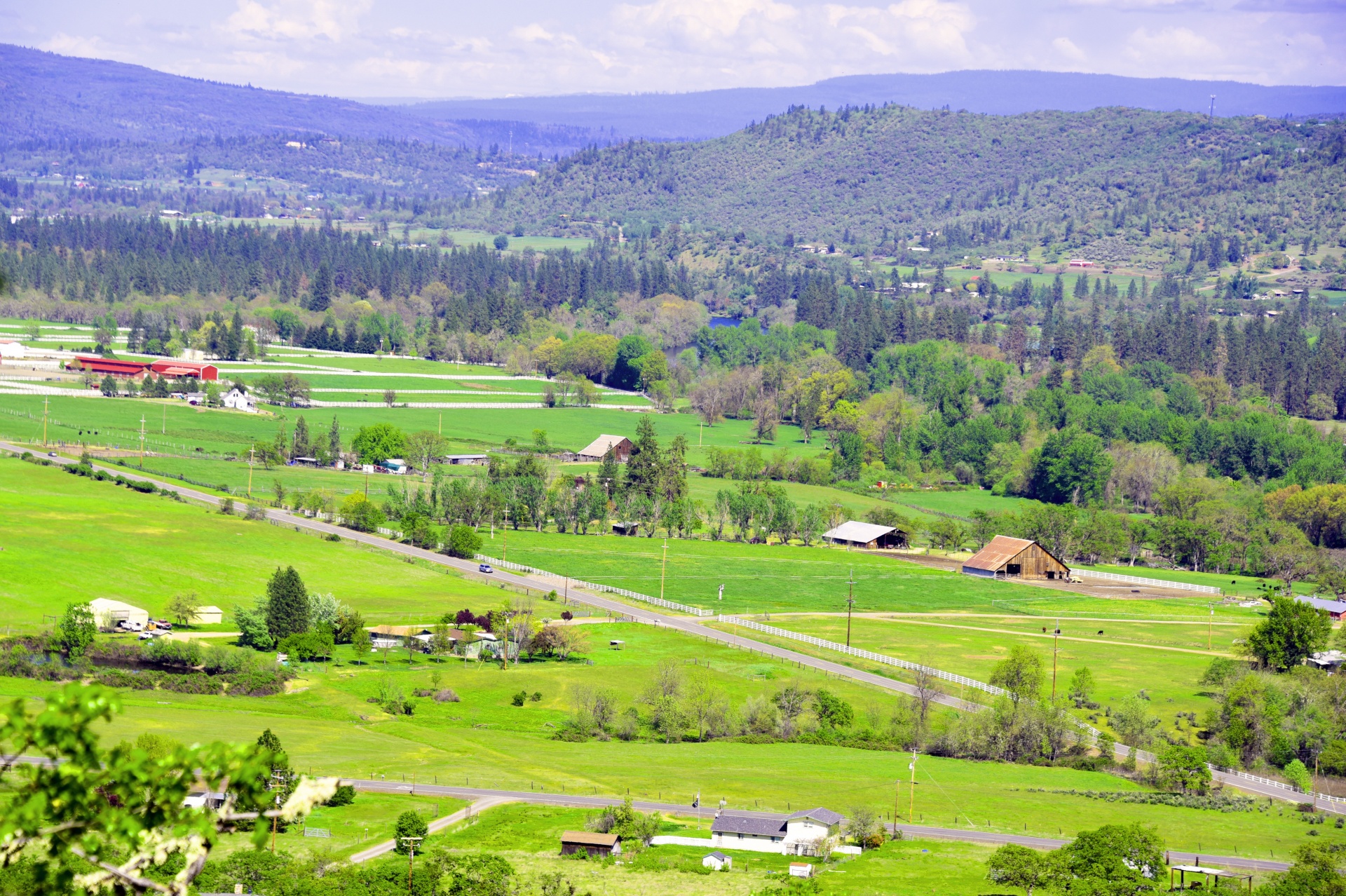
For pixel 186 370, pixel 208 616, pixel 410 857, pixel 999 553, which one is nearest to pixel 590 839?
pixel 410 857

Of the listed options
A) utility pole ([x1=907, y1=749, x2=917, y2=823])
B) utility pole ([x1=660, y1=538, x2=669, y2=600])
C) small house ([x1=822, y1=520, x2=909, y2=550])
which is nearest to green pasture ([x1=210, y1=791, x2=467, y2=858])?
utility pole ([x1=907, y1=749, x2=917, y2=823])

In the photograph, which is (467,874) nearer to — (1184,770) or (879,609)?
(1184,770)

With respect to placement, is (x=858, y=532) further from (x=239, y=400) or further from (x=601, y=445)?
(x=239, y=400)

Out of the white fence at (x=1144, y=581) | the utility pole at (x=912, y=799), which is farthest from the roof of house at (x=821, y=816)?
the white fence at (x=1144, y=581)

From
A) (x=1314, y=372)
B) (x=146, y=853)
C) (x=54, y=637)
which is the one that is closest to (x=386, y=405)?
(x=54, y=637)

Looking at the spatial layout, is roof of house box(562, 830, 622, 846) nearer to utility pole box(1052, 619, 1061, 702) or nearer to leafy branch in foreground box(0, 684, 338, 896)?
utility pole box(1052, 619, 1061, 702)

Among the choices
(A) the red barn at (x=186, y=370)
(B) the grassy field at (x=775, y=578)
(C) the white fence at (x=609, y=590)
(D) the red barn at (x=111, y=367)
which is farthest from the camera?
(D) the red barn at (x=111, y=367)

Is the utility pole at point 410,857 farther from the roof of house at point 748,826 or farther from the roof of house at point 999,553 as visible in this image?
the roof of house at point 999,553
